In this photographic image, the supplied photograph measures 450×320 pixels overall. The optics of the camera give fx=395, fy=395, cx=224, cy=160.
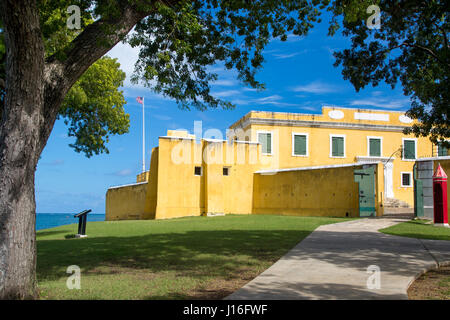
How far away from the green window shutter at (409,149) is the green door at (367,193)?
1620 cm

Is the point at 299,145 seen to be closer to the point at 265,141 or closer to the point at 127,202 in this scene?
the point at 265,141

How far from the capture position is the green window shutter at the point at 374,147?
3406 cm

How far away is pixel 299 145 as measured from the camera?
108ft

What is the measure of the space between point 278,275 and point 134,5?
4.97m

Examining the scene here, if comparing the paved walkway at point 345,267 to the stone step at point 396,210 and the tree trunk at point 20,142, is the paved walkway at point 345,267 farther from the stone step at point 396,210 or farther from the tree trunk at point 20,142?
the stone step at point 396,210

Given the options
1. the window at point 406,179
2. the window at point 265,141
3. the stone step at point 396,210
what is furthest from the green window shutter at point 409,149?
the window at point 265,141

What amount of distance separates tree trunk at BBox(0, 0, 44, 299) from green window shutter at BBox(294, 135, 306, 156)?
94.8 ft

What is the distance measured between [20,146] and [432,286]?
6.12m

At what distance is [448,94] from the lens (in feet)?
28.8

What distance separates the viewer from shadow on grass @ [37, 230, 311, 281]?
711 centimetres

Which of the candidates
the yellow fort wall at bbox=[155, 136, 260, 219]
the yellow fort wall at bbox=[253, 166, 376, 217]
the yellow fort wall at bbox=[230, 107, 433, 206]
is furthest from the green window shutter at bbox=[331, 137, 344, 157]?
the yellow fort wall at bbox=[155, 136, 260, 219]

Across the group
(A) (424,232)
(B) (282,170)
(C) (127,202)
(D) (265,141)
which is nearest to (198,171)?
(B) (282,170)
